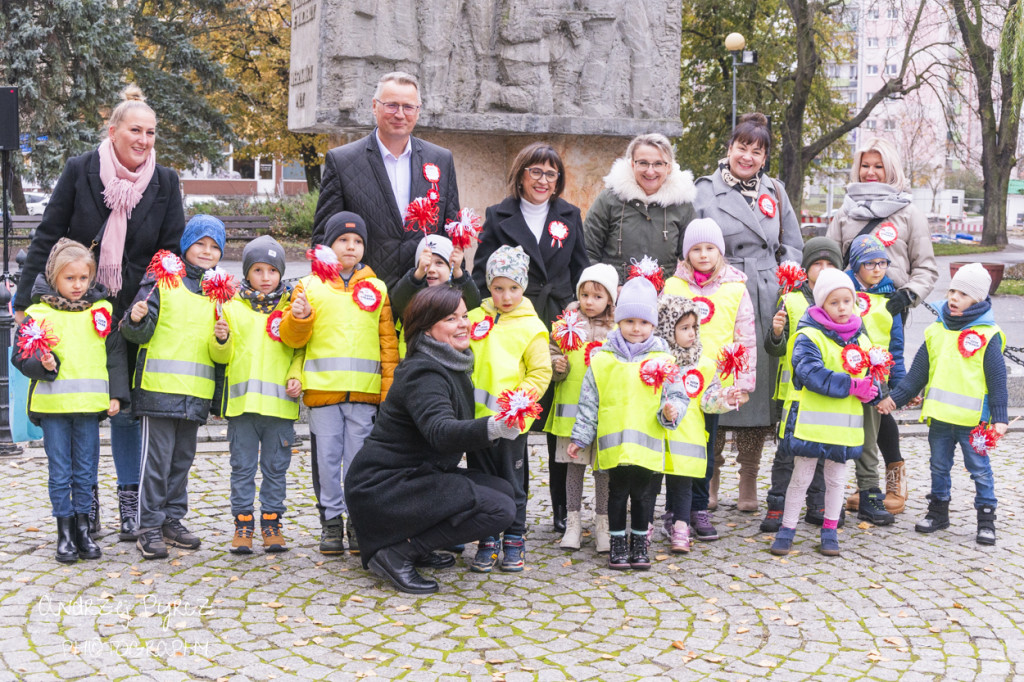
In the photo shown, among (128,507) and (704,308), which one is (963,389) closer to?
(704,308)

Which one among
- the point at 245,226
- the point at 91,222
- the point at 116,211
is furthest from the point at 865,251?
the point at 245,226

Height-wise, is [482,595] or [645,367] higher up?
[645,367]

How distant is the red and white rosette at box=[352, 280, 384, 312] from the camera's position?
527 cm

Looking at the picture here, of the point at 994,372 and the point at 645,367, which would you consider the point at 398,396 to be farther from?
the point at 994,372

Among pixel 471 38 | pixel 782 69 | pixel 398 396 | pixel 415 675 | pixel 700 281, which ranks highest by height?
pixel 782 69

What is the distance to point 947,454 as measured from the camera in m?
6.09

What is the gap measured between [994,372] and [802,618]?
6.75ft

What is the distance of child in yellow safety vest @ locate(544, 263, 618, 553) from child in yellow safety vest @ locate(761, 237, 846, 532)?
0.98 metres

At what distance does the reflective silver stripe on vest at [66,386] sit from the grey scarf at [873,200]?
415 centimetres

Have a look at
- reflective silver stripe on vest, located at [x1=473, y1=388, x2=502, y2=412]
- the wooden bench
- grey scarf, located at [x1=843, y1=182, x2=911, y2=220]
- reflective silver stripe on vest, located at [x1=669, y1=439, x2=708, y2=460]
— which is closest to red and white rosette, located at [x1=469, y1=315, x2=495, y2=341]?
reflective silver stripe on vest, located at [x1=473, y1=388, x2=502, y2=412]

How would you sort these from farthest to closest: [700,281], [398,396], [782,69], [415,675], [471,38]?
1. [782,69]
2. [471,38]
3. [700,281]
4. [398,396]
5. [415,675]

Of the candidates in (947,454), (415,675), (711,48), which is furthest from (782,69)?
(415,675)

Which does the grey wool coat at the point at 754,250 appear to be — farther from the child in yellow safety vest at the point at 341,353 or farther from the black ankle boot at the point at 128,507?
the black ankle boot at the point at 128,507

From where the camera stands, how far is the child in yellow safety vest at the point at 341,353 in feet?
17.3
